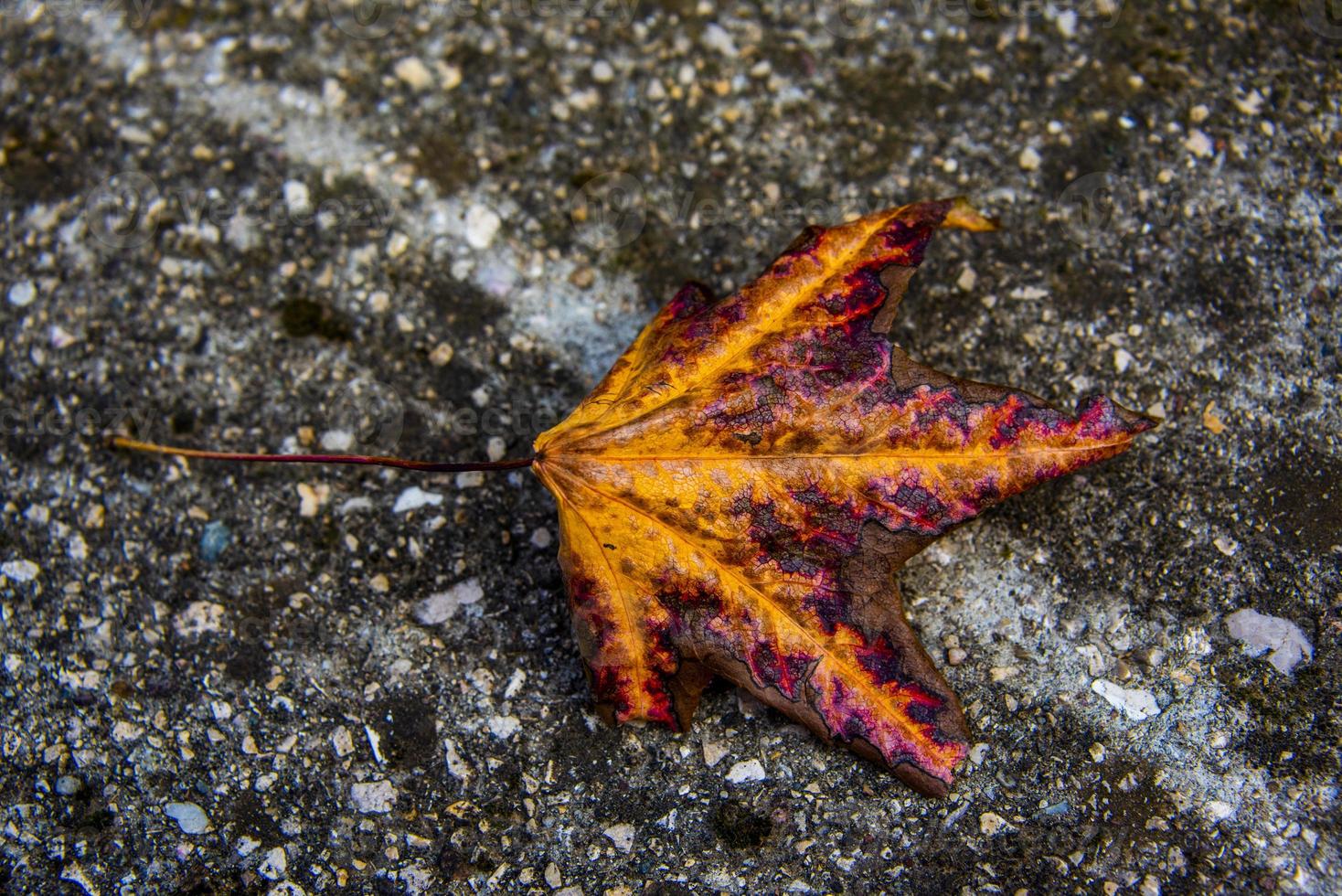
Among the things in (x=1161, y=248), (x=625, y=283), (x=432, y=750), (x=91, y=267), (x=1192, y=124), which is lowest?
(x=432, y=750)

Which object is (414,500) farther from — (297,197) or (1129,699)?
(1129,699)

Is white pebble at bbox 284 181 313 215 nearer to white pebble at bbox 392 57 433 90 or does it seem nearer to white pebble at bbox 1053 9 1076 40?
white pebble at bbox 392 57 433 90

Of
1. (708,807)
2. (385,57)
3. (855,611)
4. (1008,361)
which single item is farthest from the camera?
(385,57)

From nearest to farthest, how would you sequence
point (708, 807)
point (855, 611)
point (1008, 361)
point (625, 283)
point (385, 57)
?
point (855, 611) < point (708, 807) < point (1008, 361) < point (625, 283) < point (385, 57)

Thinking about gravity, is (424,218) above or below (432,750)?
above

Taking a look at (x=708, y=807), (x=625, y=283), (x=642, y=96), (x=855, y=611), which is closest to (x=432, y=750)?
(x=708, y=807)

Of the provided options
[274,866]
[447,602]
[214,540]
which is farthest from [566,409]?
[274,866]

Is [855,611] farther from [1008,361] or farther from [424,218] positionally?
[424,218]
